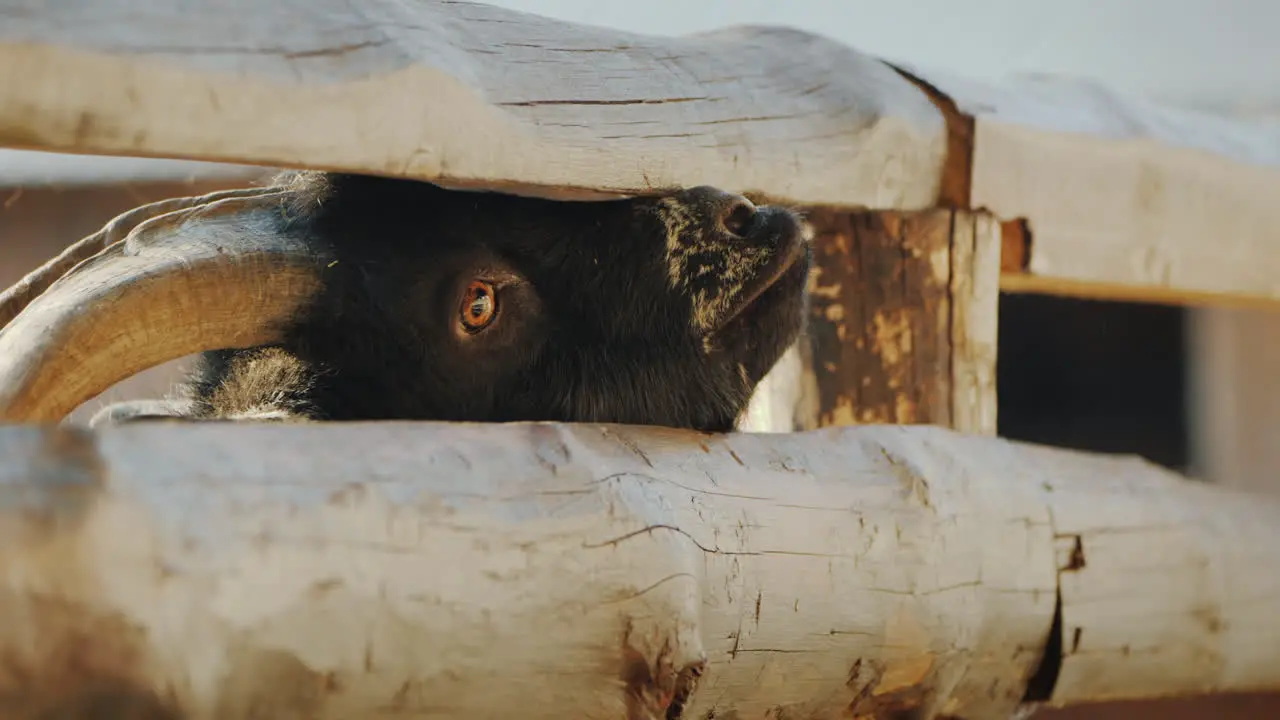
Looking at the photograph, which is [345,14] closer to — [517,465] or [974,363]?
[517,465]

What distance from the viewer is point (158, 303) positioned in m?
1.56

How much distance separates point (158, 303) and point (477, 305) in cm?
47

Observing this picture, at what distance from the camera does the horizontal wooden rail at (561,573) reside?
3.49 feet

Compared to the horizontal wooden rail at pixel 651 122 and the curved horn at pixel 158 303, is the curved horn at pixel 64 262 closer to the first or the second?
the curved horn at pixel 158 303

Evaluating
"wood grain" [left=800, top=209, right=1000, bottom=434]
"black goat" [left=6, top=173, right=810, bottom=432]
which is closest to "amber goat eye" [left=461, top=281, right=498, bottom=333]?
"black goat" [left=6, top=173, right=810, bottom=432]

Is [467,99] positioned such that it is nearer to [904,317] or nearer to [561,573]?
[561,573]

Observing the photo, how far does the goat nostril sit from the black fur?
1 centimetres

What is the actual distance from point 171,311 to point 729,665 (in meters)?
0.76

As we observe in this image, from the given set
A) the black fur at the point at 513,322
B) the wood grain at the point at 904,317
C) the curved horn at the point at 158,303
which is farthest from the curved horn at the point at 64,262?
the wood grain at the point at 904,317

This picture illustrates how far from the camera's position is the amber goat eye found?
74.7 inches

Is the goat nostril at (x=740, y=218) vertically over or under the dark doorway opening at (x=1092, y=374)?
over

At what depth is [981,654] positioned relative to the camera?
1.89 m

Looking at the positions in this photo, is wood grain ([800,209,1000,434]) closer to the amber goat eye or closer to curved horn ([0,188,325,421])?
the amber goat eye

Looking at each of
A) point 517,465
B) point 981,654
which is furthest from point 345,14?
point 981,654
